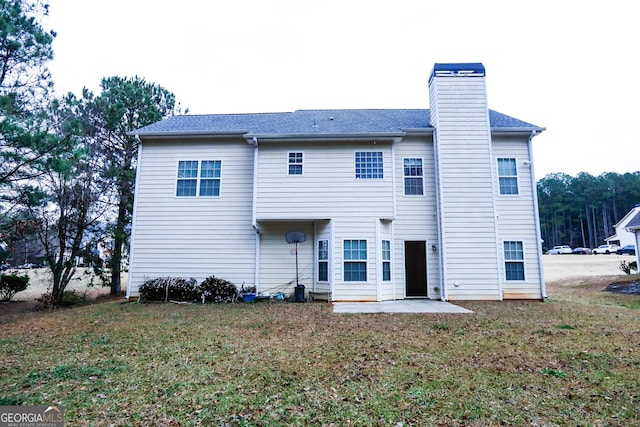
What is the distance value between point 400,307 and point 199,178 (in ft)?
27.8

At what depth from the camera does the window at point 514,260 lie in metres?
11.5

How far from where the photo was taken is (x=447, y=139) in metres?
11.7

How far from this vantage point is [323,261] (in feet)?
37.1

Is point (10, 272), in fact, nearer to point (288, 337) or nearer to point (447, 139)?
point (288, 337)

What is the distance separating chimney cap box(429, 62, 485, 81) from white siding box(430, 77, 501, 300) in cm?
18

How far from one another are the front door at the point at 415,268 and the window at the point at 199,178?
744cm

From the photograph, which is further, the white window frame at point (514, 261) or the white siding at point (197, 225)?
the white siding at point (197, 225)

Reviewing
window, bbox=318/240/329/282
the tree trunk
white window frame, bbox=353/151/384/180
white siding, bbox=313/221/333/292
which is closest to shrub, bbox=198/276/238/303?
white siding, bbox=313/221/333/292

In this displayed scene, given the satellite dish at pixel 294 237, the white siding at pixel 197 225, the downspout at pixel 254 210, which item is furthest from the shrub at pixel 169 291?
the satellite dish at pixel 294 237

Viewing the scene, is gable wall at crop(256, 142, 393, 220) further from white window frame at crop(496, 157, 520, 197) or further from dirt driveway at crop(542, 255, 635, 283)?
dirt driveway at crop(542, 255, 635, 283)

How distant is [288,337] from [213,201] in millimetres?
7198

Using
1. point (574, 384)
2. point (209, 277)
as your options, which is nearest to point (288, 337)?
point (574, 384)

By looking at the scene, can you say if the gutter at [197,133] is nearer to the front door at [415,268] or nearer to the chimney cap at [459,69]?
the front door at [415,268]

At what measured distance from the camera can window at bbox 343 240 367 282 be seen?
11.0 m
